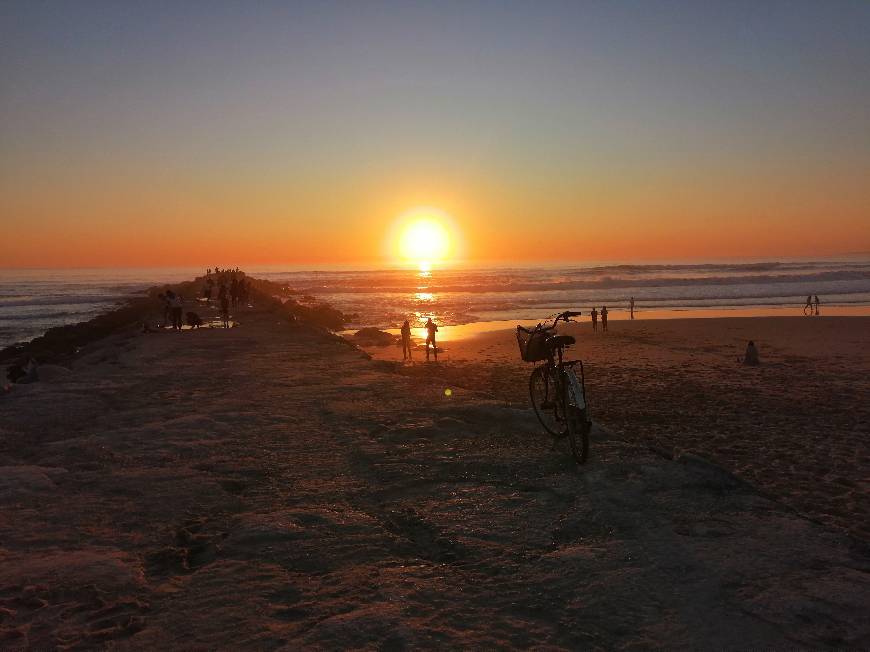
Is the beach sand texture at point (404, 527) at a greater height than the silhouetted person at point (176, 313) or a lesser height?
lesser

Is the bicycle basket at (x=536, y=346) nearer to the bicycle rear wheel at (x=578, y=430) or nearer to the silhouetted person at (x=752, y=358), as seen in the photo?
the bicycle rear wheel at (x=578, y=430)

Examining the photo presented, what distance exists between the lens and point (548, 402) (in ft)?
26.0

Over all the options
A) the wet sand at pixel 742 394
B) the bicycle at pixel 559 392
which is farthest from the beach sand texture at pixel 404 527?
the bicycle at pixel 559 392

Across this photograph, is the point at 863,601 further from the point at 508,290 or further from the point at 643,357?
the point at 508,290

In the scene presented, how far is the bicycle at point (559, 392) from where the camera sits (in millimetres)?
6707

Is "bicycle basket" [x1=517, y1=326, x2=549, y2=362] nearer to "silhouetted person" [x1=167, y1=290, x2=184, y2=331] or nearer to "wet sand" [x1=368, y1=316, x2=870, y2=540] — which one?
"wet sand" [x1=368, y1=316, x2=870, y2=540]

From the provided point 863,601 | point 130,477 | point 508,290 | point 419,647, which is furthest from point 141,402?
point 508,290

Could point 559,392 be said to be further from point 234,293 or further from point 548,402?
point 234,293

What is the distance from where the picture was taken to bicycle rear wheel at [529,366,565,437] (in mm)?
7582

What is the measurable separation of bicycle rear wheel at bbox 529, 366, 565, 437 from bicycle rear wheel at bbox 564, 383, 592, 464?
539 millimetres

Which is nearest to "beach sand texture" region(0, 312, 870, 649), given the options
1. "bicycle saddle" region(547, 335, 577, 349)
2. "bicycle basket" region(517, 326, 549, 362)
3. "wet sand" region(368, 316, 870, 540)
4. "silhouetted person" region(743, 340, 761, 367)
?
"wet sand" region(368, 316, 870, 540)

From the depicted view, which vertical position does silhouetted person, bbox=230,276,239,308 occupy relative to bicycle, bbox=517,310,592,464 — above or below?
above

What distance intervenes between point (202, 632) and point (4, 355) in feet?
86.6

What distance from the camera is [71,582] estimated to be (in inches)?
160
